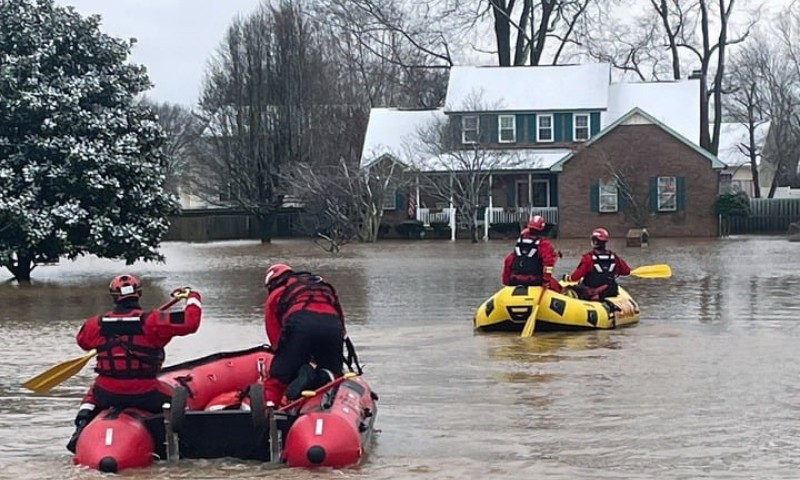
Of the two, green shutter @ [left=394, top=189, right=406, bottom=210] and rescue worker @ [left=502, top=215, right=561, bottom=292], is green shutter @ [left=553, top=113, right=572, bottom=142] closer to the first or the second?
green shutter @ [left=394, top=189, right=406, bottom=210]

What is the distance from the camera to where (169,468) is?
988 cm

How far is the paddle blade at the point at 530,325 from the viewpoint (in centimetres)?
1786

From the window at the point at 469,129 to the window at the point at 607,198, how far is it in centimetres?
588

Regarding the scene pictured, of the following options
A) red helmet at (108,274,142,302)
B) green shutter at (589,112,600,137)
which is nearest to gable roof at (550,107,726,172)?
green shutter at (589,112,600,137)

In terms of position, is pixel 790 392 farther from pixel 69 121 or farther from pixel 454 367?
pixel 69 121

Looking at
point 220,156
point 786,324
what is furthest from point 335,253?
point 786,324

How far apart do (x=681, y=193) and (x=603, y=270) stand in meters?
32.9

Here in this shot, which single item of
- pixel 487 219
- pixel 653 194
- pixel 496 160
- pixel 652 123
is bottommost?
pixel 487 219

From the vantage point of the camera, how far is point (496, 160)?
169 ft

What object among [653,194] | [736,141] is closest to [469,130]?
[653,194]

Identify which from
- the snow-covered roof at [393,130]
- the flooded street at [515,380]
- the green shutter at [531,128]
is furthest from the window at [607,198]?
the flooded street at [515,380]

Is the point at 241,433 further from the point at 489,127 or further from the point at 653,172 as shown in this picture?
the point at 489,127

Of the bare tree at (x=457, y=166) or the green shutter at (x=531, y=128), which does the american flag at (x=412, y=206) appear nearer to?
the bare tree at (x=457, y=166)

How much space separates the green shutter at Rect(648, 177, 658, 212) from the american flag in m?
10.2
